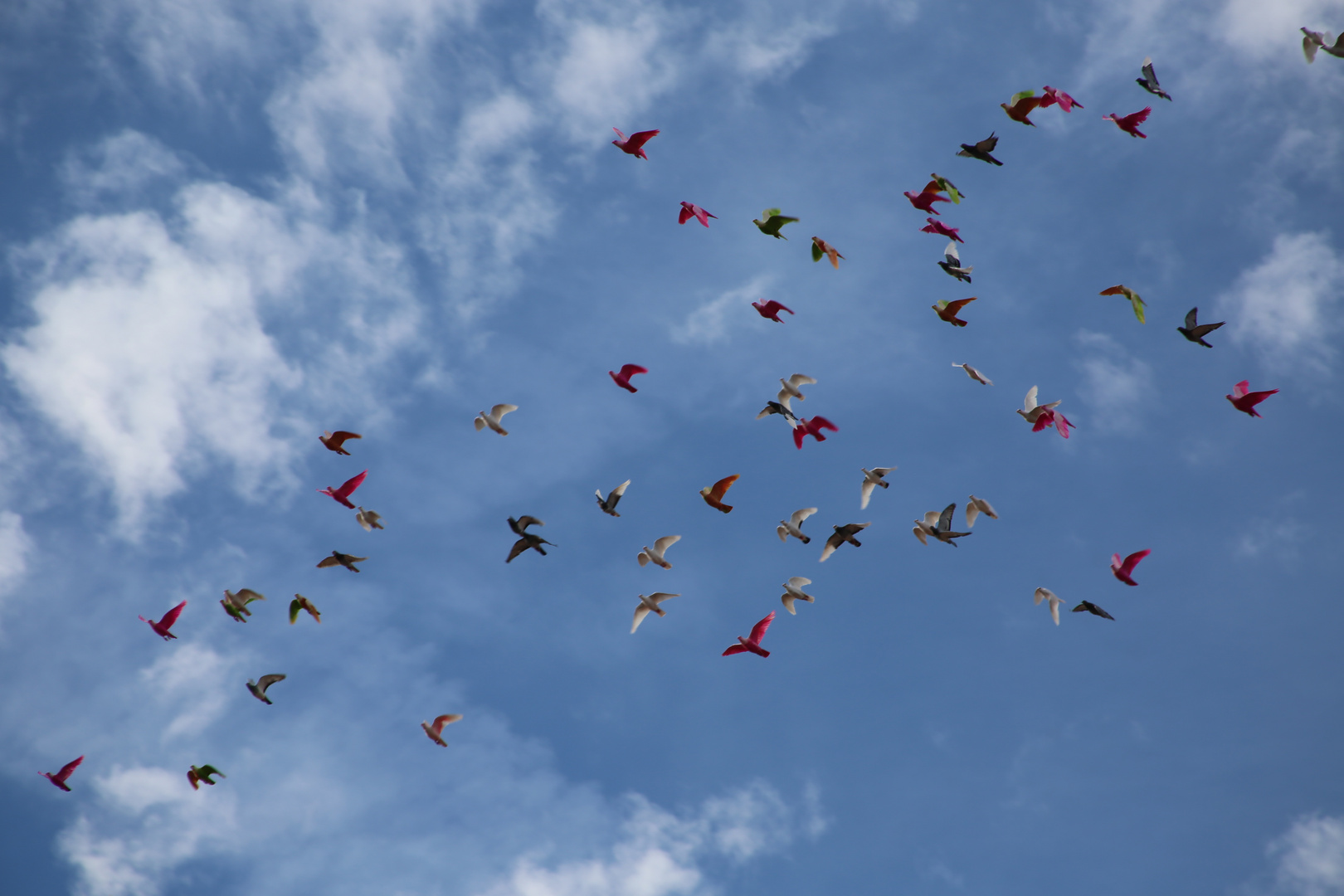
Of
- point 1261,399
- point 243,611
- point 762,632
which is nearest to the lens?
point 1261,399

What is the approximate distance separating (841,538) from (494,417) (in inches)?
438

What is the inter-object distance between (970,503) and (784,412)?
6.24 meters

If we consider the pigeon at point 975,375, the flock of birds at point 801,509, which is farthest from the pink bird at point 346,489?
the pigeon at point 975,375

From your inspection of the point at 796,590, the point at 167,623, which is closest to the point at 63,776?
the point at 167,623

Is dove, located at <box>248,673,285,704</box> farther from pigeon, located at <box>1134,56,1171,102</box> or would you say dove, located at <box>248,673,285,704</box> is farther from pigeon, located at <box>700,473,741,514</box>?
pigeon, located at <box>1134,56,1171,102</box>

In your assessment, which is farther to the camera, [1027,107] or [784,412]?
[784,412]

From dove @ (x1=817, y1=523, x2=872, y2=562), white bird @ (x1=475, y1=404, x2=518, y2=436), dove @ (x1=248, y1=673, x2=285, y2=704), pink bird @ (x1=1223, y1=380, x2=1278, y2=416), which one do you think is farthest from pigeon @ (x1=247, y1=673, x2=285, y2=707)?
pink bird @ (x1=1223, y1=380, x2=1278, y2=416)

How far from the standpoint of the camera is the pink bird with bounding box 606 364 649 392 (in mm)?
27608

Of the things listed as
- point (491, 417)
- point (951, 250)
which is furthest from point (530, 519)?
point (951, 250)

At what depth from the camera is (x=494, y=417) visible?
95.1ft

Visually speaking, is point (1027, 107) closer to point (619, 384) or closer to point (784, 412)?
point (784, 412)

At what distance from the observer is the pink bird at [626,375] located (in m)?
27.6

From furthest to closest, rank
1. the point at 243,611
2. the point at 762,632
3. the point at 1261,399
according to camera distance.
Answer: the point at 243,611, the point at 762,632, the point at 1261,399

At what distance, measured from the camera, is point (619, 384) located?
27984 mm
